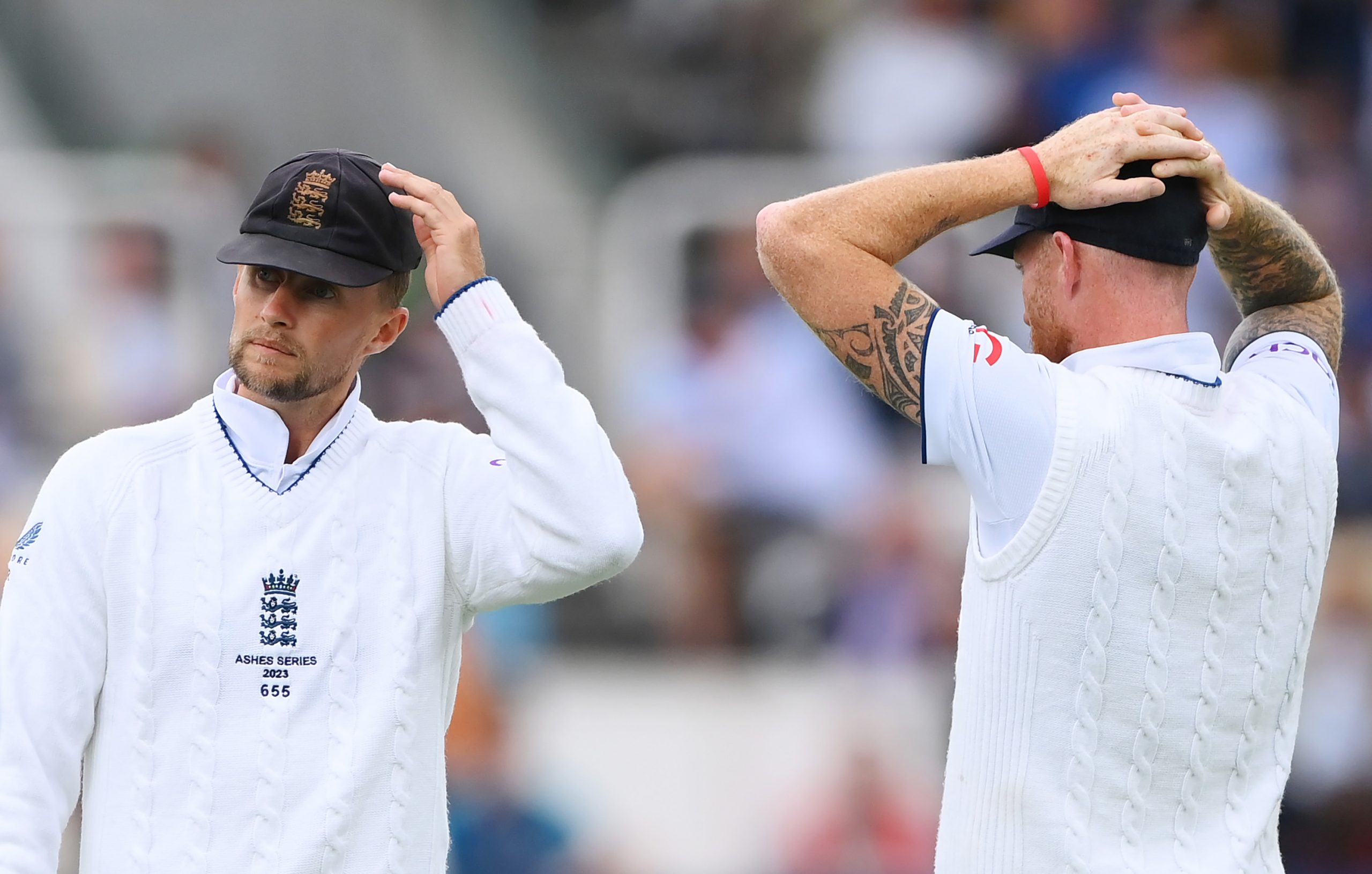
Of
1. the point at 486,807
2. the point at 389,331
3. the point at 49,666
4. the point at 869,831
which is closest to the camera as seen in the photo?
the point at 49,666

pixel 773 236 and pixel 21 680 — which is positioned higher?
pixel 773 236

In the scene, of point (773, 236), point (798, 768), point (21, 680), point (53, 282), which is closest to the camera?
point (21, 680)

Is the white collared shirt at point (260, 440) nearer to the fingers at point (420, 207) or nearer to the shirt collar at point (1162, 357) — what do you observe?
the fingers at point (420, 207)

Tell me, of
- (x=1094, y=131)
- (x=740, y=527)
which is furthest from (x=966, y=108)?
(x=1094, y=131)

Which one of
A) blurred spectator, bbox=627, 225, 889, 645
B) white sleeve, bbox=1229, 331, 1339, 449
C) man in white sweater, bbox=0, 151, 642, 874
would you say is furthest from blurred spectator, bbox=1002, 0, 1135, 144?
man in white sweater, bbox=0, 151, 642, 874

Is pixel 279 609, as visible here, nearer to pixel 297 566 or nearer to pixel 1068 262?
pixel 297 566

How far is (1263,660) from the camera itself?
3.55 metres

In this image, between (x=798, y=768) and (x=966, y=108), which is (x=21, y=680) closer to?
(x=798, y=768)

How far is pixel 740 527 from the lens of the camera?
804 cm

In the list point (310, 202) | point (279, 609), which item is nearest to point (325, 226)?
point (310, 202)

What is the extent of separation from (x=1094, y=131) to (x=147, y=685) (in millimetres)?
2027

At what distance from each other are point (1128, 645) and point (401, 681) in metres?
1.34

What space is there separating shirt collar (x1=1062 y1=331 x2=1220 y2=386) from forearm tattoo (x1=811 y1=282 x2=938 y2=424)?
32cm

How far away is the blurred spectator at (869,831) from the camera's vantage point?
291 inches
